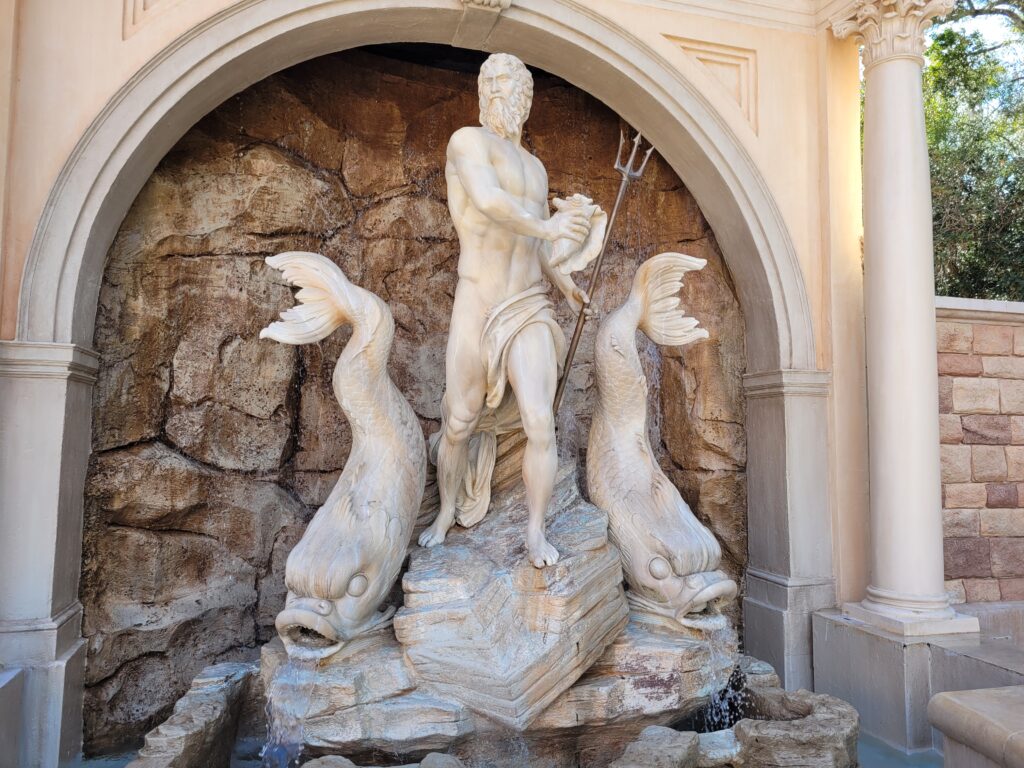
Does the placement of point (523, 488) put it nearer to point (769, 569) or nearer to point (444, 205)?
point (769, 569)

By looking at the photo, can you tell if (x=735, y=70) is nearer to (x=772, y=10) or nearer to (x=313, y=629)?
(x=772, y=10)

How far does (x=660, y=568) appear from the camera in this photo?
3.38 meters

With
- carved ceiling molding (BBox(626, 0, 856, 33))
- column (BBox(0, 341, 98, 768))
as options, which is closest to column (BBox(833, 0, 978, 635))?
carved ceiling molding (BBox(626, 0, 856, 33))

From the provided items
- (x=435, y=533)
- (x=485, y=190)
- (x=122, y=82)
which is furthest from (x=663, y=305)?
(x=122, y=82)

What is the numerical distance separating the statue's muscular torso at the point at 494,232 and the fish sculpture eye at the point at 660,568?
1.32 m

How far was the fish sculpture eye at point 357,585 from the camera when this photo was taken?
10.1 feet

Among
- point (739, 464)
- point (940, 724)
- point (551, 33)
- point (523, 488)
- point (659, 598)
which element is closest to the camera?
point (940, 724)

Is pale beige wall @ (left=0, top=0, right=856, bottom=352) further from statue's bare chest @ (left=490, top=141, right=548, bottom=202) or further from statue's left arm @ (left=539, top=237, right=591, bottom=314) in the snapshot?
statue's left arm @ (left=539, top=237, right=591, bottom=314)

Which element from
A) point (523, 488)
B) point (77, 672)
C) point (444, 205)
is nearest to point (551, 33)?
point (444, 205)

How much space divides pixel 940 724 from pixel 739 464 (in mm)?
2429

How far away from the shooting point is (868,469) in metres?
4.30

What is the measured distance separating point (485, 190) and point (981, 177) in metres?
5.79

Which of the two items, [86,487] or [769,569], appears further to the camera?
[769,569]

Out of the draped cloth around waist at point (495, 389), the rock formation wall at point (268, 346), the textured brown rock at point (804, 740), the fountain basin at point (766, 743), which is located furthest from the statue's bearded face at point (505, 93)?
the textured brown rock at point (804, 740)
